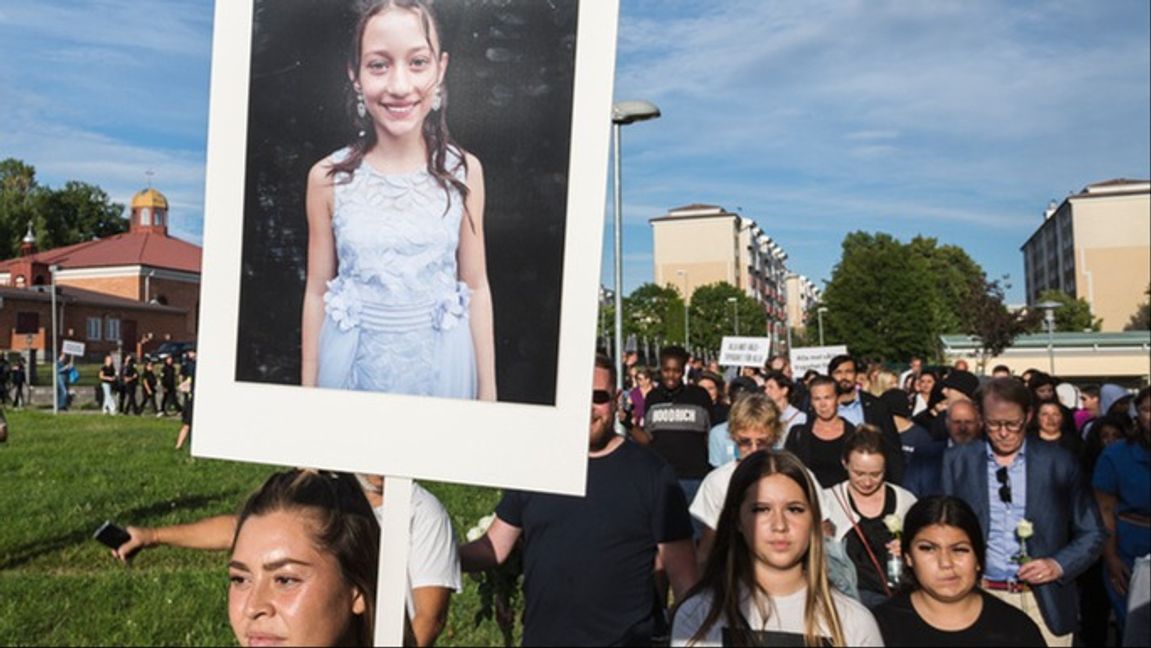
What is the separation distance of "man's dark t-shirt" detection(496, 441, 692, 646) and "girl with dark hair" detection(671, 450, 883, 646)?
0.79m

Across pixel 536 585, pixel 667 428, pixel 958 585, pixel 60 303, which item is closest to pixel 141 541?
pixel 536 585

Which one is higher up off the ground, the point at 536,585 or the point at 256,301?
the point at 256,301

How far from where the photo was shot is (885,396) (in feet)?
28.0

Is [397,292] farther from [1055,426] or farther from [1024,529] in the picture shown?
[1055,426]

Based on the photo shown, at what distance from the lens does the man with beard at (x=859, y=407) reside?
270 inches

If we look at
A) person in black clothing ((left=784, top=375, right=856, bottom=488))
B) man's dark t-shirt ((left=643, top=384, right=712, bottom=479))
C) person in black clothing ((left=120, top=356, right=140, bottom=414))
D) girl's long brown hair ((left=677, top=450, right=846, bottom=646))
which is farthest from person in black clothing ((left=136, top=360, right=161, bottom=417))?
girl's long brown hair ((left=677, top=450, right=846, bottom=646))

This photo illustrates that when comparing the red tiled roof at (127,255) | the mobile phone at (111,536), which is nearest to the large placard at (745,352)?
the mobile phone at (111,536)

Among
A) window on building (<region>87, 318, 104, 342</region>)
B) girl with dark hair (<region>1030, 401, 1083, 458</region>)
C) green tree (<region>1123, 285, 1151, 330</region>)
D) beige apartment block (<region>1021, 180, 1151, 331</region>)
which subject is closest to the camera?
girl with dark hair (<region>1030, 401, 1083, 458</region>)

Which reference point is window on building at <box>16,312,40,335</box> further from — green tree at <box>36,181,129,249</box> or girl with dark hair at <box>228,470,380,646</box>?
girl with dark hair at <box>228,470,380,646</box>

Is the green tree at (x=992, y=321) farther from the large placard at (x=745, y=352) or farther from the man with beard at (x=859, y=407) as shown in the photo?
the man with beard at (x=859, y=407)

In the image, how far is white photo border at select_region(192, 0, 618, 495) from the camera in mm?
1897

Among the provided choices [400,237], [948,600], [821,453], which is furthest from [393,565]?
[821,453]

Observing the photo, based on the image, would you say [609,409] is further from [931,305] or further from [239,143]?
[931,305]

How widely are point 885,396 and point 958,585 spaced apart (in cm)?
558
